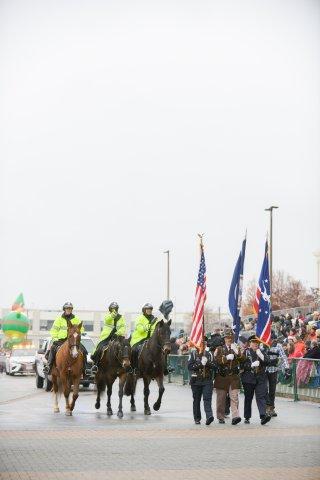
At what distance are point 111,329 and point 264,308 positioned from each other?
359 centimetres

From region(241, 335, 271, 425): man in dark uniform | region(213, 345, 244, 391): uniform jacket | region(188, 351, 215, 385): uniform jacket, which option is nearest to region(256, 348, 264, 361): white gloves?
region(241, 335, 271, 425): man in dark uniform

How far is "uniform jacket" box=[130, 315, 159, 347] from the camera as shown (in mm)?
24031

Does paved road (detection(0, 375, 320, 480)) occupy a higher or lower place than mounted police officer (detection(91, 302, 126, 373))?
lower

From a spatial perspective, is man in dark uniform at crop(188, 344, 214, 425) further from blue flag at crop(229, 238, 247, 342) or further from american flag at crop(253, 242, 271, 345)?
blue flag at crop(229, 238, 247, 342)

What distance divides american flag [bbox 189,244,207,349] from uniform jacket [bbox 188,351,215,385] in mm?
968

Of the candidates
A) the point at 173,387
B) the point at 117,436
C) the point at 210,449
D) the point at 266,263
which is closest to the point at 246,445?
the point at 210,449

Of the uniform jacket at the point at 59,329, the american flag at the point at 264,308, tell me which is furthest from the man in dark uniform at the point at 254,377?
the uniform jacket at the point at 59,329

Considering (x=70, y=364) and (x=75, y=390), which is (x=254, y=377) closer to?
(x=75, y=390)

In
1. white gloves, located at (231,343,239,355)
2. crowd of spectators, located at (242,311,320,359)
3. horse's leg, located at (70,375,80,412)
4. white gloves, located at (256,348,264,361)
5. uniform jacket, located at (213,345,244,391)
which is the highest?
crowd of spectators, located at (242,311,320,359)

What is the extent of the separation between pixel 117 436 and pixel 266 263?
8895mm

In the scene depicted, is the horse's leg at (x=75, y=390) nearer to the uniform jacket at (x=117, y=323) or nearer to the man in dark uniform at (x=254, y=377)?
the uniform jacket at (x=117, y=323)

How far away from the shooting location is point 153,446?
16594mm

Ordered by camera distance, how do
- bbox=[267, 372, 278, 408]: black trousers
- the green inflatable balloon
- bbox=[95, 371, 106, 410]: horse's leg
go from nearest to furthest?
bbox=[267, 372, 278, 408]: black trousers
bbox=[95, 371, 106, 410]: horse's leg
the green inflatable balloon

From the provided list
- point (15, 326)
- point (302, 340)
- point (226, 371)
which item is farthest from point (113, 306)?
point (15, 326)
